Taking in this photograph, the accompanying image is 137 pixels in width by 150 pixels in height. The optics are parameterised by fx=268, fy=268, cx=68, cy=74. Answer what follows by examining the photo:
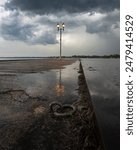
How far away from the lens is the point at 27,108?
1199 centimetres

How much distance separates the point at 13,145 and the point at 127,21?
4.67 metres

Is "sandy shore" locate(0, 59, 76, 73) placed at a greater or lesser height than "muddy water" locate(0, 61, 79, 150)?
greater

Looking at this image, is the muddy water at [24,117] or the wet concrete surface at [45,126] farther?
the muddy water at [24,117]

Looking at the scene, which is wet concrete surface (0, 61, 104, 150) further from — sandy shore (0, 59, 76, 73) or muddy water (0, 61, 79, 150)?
sandy shore (0, 59, 76, 73)

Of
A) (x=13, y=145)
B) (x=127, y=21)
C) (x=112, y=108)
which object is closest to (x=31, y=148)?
(x=13, y=145)

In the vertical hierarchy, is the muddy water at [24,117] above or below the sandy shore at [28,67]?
below

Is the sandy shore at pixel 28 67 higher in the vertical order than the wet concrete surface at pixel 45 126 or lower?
higher

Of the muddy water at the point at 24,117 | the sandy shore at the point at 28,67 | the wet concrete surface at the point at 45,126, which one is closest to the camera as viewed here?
the wet concrete surface at the point at 45,126

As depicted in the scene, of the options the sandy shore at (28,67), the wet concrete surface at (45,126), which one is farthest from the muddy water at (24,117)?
the sandy shore at (28,67)

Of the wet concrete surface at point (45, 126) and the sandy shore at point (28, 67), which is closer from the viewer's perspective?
the wet concrete surface at point (45, 126)

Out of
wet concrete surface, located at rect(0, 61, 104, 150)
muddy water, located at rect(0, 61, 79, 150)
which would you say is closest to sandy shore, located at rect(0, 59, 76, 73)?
muddy water, located at rect(0, 61, 79, 150)

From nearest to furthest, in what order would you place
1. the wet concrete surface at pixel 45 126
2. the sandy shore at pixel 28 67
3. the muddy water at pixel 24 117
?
the wet concrete surface at pixel 45 126
the muddy water at pixel 24 117
the sandy shore at pixel 28 67

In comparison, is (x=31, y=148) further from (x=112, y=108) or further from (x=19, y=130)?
(x=112, y=108)

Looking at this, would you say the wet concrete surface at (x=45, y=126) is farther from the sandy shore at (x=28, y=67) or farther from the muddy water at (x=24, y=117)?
the sandy shore at (x=28, y=67)
